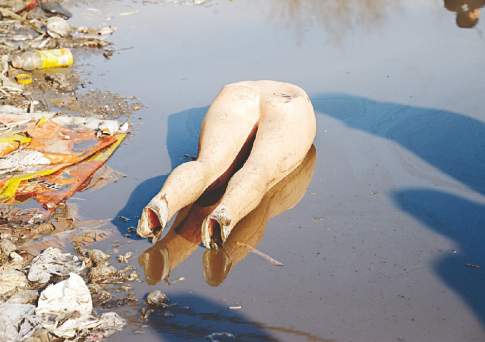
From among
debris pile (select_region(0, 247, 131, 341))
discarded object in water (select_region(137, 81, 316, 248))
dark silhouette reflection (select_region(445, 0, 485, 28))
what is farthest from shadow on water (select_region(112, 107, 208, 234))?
dark silhouette reflection (select_region(445, 0, 485, 28))

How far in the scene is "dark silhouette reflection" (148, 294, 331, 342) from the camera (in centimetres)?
403

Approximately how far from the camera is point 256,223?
528 cm

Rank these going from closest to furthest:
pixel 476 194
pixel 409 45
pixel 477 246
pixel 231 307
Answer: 1. pixel 231 307
2. pixel 477 246
3. pixel 476 194
4. pixel 409 45

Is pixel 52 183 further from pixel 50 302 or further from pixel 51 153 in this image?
pixel 50 302

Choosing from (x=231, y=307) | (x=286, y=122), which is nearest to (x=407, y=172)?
(x=286, y=122)

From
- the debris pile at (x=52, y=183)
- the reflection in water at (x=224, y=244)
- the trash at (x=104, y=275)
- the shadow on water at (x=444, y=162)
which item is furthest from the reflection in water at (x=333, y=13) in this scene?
the trash at (x=104, y=275)

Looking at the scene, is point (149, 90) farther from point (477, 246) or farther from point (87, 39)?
point (477, 246)

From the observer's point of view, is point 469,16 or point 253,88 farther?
point 469,16

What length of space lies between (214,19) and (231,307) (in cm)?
727

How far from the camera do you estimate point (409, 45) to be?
898 centimetres

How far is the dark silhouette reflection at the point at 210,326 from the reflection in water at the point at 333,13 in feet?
20.6

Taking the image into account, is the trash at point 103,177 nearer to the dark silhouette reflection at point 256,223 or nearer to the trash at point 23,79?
the dark silhouette reflection at point 256,223

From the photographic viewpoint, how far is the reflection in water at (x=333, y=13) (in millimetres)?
10117

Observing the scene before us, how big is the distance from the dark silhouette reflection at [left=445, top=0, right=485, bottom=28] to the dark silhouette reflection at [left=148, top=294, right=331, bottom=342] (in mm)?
6997
